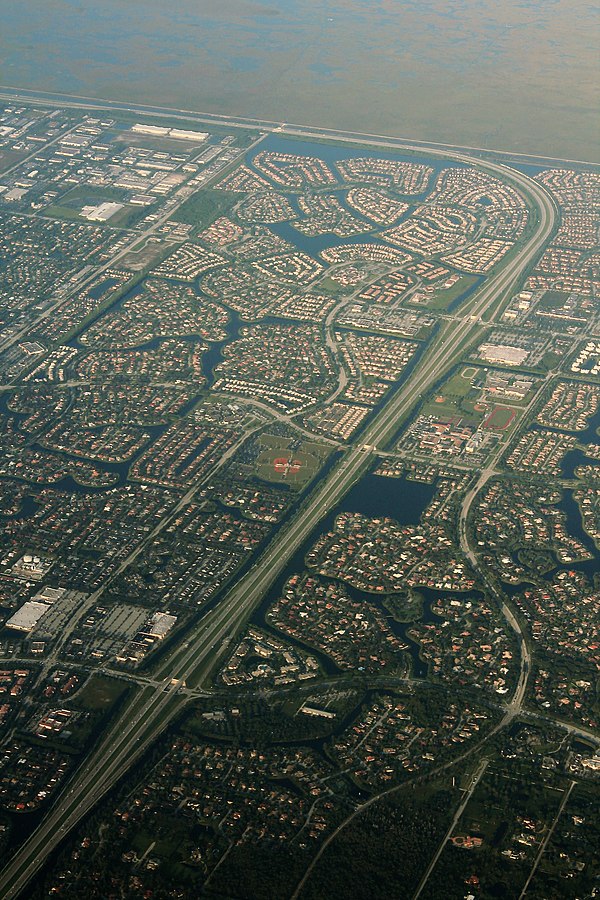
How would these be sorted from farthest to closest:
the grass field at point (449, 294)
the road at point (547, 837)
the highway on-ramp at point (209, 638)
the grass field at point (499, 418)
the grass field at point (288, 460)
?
the grass field at point (449, 294)
the grass field at point (499, 418)
the grass field at point (288, 460)
the highway on-ramp at point (209, 638)
the road at point (547, 837)

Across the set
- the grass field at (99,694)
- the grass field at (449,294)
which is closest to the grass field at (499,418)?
the grass field at (449,294)

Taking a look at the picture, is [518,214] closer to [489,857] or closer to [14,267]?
[14,267]

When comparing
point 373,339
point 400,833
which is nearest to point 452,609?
point 400,833

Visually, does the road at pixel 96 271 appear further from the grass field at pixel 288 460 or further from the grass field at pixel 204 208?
the grass field at pixel 288 460

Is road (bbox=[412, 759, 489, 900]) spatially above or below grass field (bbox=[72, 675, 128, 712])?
below

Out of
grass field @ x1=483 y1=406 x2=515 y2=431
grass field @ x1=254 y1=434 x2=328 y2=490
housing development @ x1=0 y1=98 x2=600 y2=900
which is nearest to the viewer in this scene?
housing development @ x1=0 y1=98 x2=600 y2=900

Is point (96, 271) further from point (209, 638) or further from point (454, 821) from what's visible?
point (454, 821)

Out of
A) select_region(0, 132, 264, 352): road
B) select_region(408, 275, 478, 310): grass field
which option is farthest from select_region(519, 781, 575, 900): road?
select_region(0, 132, 264, 352): road

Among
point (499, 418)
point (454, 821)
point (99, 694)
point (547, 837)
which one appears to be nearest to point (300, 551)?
point (99, 694)

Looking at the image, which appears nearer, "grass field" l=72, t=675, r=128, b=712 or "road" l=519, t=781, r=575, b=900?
"road" l=519, t=781, r=575, b=900

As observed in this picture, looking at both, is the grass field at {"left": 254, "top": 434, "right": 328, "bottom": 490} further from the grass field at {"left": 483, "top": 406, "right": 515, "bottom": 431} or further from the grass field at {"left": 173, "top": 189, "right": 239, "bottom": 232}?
the grass field at {"left": 173, "top": 189, "right": 239, "bottom": 232}
